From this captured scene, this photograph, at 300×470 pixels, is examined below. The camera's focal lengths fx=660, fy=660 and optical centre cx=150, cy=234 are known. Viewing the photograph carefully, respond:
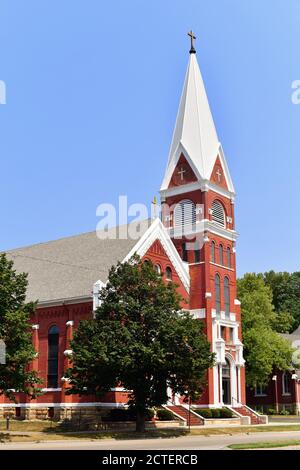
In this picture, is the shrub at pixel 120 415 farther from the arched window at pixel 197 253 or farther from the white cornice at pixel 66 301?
the arched window at pixel 197 253

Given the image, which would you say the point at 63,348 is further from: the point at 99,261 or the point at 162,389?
the point at 162,389

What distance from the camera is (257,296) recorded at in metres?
71.1

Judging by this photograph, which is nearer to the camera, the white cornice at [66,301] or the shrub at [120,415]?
the shrub at [120,415]

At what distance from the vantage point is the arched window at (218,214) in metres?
59.7

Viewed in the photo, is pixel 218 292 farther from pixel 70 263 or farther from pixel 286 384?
pixel 286 384

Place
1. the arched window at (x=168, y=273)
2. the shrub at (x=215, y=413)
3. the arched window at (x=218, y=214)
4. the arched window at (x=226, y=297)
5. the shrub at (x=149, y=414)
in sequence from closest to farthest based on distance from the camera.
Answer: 1. the shrub at (x=149, y=414)
2. the shrub at (x=215, y=413)
3. the arched window at (x=168, y=273)
4. the arched window at (x=226, y=297)
5. the arched window at (x=218, y=214)

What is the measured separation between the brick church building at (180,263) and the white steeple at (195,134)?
10 cm

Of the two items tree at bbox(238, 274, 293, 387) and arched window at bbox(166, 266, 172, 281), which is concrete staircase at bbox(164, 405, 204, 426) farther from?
tree at bbox(238, 274, 293, 387)

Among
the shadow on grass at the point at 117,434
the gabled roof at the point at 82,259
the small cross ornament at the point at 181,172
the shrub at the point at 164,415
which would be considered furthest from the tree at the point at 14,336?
the small cross ornament at the point at 181,172

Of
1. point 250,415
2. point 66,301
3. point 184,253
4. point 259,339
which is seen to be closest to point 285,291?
point 259,339

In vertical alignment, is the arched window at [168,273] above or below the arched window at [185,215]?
below

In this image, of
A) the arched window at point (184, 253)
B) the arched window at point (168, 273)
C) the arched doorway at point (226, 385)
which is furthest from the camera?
the arched window at point (184, 253)
